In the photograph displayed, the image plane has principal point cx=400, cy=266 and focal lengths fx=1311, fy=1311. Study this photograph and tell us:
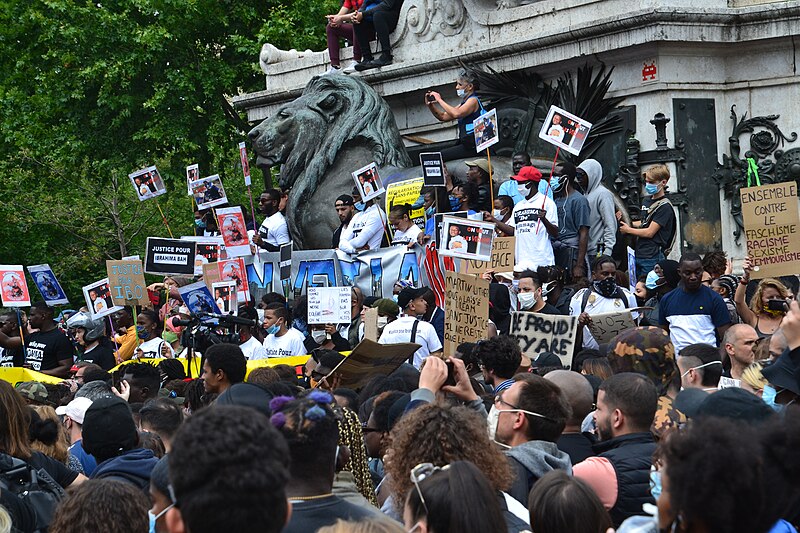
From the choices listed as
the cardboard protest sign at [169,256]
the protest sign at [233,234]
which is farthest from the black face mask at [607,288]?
the protest sign at [233,234]

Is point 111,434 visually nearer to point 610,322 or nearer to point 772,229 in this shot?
point 610,322

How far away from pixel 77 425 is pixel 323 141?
1100 cm

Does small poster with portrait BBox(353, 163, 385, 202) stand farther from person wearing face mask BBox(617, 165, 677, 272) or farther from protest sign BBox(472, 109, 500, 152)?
person wearing face mask BBox(617, 165, 677, 272)

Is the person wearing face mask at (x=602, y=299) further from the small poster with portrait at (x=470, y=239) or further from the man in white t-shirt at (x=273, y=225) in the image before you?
the man in white t-shirt at (x=273, y=225)

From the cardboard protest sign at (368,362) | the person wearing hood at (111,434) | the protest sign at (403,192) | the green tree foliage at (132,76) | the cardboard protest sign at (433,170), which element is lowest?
the cardboard protest sign at (368,362)

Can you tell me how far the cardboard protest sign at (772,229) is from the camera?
10.5 m

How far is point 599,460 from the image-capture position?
5.12 m

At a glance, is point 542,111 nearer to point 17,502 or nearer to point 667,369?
point 667,369

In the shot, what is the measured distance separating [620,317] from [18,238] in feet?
86.7

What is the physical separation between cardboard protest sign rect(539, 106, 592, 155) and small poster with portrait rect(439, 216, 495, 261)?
1.86 metres

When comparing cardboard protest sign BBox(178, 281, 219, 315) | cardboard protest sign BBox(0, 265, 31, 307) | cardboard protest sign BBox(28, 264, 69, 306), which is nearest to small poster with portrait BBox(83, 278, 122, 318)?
cardboard protest sign BBox(178, 281, 219, 315)

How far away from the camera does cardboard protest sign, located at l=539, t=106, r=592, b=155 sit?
13688mm

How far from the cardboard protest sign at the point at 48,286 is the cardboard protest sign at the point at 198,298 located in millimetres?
2508

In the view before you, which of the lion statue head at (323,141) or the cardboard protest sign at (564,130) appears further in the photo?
the lion statue head at (323,141)
